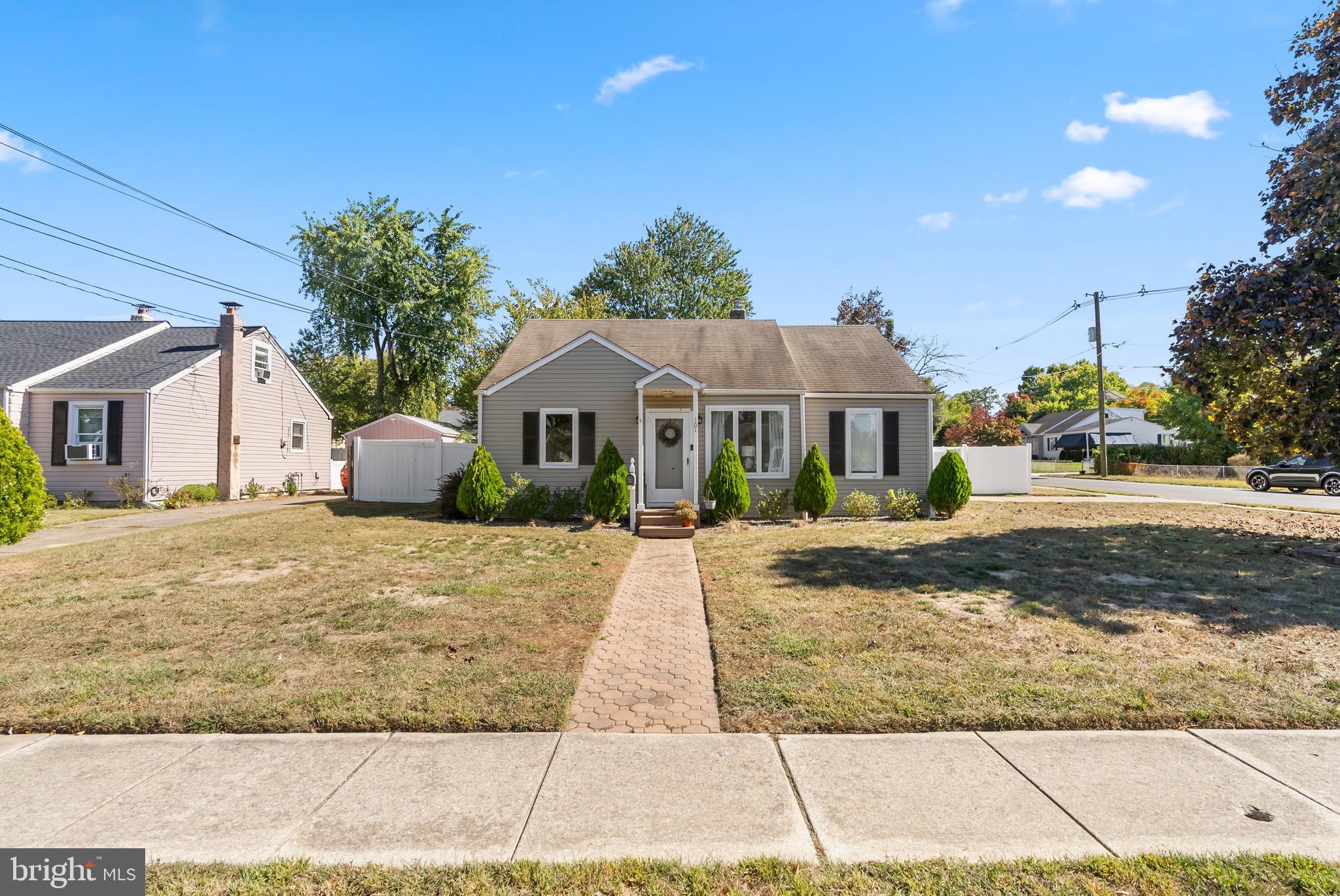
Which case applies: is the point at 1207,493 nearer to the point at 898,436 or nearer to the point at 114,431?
the point at 898,436

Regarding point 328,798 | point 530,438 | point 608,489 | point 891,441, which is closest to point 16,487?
point 530,438

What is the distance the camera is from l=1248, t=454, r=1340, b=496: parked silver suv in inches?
909

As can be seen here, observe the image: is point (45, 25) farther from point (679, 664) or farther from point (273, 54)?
point (679, 664)

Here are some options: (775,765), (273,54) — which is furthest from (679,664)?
(273,54)

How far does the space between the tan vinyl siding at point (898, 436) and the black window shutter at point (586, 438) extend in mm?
5431

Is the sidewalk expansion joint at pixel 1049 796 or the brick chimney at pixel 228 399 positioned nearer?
the sidewalk expansion joint at pixel 1049 796

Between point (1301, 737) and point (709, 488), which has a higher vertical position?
point (709, 488)

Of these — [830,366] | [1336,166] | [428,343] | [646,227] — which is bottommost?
[830,366]

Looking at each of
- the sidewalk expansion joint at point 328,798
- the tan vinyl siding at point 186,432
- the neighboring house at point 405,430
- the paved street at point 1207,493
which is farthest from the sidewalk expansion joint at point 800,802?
the neighboring house at point 405,430

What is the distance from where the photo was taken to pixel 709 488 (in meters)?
14.3

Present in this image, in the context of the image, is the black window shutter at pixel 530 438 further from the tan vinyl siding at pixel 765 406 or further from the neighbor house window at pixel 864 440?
the neighbor house window at pixel 864 440

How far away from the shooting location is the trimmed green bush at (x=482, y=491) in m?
14.2

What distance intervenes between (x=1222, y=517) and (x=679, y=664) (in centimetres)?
1546

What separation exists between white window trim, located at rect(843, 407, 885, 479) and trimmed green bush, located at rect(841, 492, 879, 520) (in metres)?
0.72
